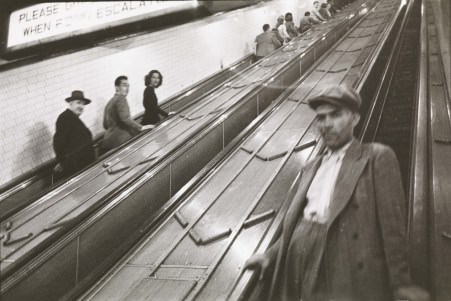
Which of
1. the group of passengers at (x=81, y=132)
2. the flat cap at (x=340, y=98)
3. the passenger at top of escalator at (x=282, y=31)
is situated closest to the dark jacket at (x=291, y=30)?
the passenger at top of escalator at (x=282, y=31)

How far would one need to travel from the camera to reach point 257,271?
2.03m

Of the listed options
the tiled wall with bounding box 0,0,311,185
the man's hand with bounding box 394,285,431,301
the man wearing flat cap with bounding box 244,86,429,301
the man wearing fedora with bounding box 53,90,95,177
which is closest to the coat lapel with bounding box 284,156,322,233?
the man wearing flat cap with bounding box 244,86,429,301

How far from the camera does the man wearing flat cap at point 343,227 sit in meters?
1.47

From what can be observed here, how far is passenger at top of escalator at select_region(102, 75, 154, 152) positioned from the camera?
4484 millimetres

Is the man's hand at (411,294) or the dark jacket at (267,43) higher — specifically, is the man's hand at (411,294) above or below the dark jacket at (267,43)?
below

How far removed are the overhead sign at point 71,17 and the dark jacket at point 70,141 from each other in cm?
76

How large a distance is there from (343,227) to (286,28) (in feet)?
32.9

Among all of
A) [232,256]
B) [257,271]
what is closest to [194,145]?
[232,256]

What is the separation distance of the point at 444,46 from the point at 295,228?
612 cm

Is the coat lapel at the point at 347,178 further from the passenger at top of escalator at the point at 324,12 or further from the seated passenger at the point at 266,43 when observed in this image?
the passenger at top of escalator at the point at 324,12

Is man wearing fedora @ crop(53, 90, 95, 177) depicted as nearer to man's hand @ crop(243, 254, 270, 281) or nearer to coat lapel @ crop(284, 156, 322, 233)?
man's hand @ crop(243, 254, 270, 281)

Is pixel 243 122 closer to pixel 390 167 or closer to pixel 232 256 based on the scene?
pixel 232 256

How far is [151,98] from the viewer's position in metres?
5.27

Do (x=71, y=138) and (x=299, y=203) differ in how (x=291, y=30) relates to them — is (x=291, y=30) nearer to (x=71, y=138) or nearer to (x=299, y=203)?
(x=71, y=138)
